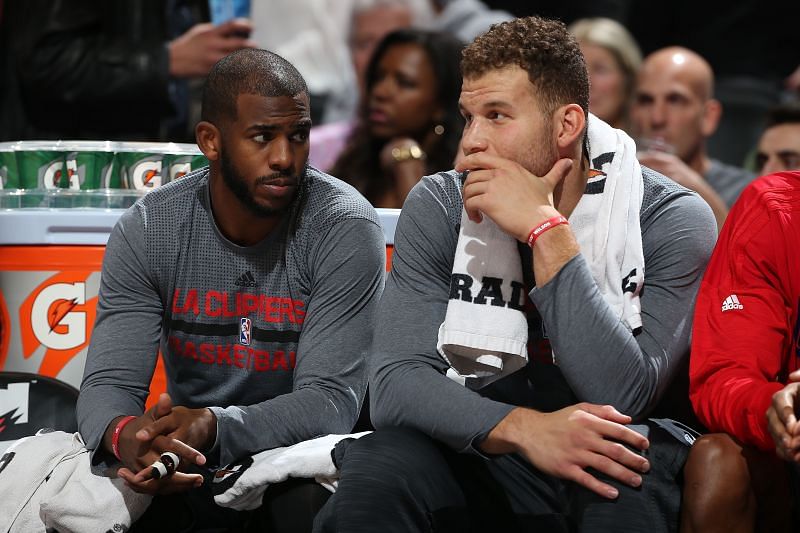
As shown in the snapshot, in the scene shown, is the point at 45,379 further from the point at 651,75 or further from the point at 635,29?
the point at 635,29

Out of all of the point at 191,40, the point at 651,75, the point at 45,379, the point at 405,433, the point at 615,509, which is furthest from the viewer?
the point at 651,75

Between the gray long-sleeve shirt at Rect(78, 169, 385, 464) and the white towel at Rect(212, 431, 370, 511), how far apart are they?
163mm

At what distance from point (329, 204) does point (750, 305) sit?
3.04ft

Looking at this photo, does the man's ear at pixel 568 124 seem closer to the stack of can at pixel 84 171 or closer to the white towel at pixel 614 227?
the white towel at pixel 614 227

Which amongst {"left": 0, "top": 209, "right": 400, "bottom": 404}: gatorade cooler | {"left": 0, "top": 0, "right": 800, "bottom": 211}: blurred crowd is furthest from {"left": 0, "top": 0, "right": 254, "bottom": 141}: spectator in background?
{"left": 0, "top": 209, "right": 400, "bottom": 404}: gatorade cooler

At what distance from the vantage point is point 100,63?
12.5 ft

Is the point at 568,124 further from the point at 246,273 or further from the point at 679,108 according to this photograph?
the point at 679,108

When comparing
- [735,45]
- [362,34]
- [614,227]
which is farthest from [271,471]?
[735,45]

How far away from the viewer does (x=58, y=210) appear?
9.88ft

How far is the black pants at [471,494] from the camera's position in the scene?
2.12 meters

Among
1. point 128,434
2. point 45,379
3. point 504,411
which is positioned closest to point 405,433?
point 504,411

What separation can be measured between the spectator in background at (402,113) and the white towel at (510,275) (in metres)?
1.92

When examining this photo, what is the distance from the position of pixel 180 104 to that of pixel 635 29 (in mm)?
2798

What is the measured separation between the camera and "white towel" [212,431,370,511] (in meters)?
2.35
